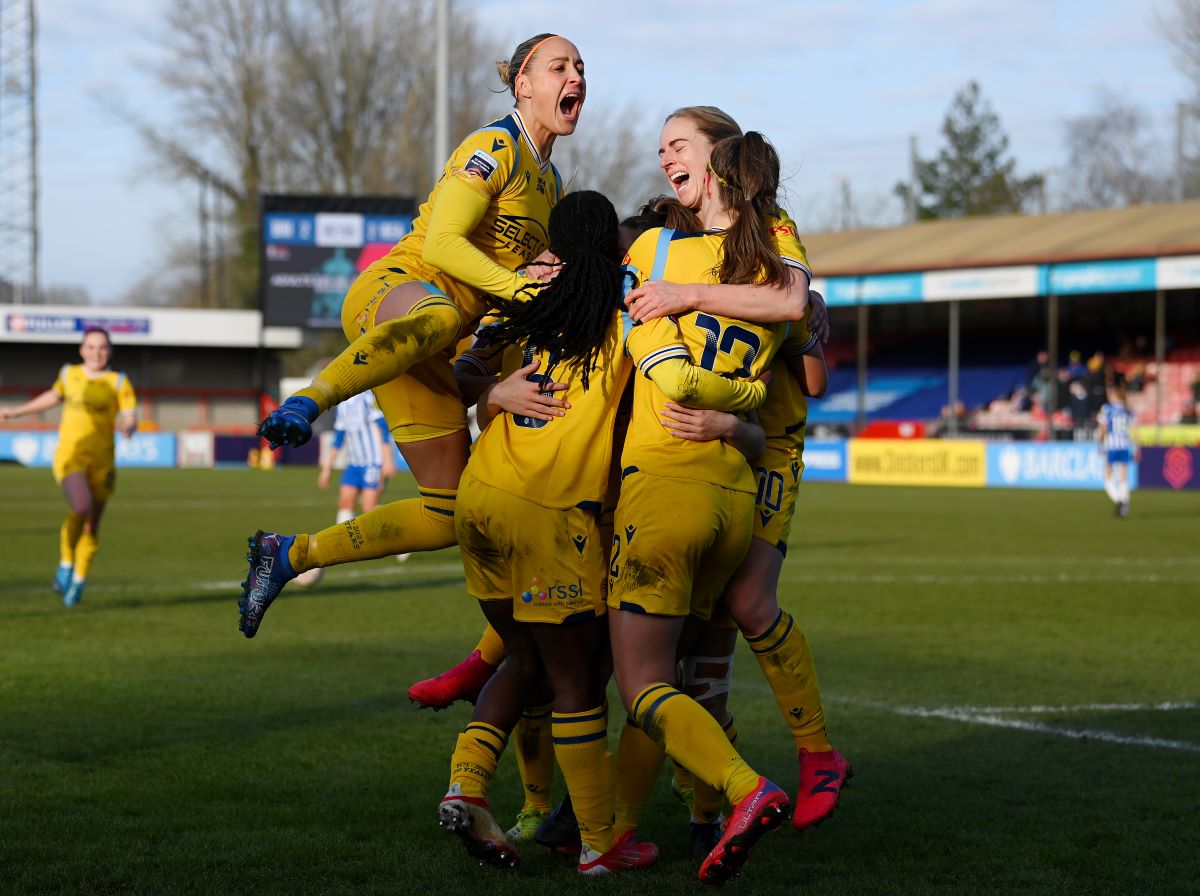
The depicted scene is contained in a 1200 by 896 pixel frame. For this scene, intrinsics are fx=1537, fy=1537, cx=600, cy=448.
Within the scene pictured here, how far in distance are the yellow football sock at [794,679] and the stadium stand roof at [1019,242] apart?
3412cm

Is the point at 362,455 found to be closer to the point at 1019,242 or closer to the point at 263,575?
the point at 263,575

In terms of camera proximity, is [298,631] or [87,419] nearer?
[298,631]

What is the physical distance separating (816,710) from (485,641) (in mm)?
1219

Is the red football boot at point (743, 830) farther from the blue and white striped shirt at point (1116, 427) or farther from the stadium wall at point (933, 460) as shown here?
the stadium wall at point (933, 460)

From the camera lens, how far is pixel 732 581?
4926mm

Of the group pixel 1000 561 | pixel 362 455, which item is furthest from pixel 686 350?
pixel 1000 561

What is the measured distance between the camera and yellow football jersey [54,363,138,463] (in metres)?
11.9

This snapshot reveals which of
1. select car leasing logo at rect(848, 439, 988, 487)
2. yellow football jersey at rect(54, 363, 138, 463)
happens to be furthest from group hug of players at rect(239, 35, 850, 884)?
select car leasing logo at rect(848, 439, 988, 487)

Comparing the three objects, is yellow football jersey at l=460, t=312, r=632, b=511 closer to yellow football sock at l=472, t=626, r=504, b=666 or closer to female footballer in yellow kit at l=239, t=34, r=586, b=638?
female footballer in yellow kit at l=239, t=34, r=586, b=638

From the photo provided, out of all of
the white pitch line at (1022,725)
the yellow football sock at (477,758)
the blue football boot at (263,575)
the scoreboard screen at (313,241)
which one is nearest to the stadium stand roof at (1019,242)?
the scoreboard screen at (313,241)

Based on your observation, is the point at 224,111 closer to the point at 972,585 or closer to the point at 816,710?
the point at 972,585

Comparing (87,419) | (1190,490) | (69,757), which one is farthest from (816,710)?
(1190,490)

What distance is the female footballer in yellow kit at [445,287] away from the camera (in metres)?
5.21

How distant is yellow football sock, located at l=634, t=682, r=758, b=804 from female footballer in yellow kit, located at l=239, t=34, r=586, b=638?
1.29 meters
